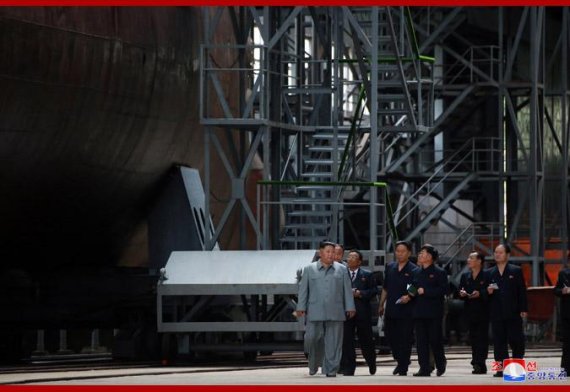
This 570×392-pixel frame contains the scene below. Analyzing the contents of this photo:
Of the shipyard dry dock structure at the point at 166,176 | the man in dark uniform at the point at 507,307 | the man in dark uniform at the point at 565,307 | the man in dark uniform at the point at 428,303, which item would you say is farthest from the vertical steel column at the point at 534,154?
the man in dark uniform at the point at 428,303

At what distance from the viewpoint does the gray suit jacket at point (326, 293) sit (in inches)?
850

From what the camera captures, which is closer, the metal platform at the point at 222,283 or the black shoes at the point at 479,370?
the black shoes at the point at 479,370

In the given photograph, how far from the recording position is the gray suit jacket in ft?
70.8

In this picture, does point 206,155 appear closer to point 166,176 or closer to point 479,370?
point 166,176

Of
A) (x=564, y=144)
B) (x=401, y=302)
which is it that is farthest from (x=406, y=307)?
(x=564, y=144)

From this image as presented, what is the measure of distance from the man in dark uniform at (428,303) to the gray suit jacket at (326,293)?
0.88 meters

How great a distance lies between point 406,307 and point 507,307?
131cm

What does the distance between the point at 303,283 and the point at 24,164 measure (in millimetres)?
4608

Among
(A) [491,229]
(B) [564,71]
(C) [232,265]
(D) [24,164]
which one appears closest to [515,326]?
(C) [232,265]

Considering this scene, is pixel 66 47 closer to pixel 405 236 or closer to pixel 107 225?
pixel 107 225
